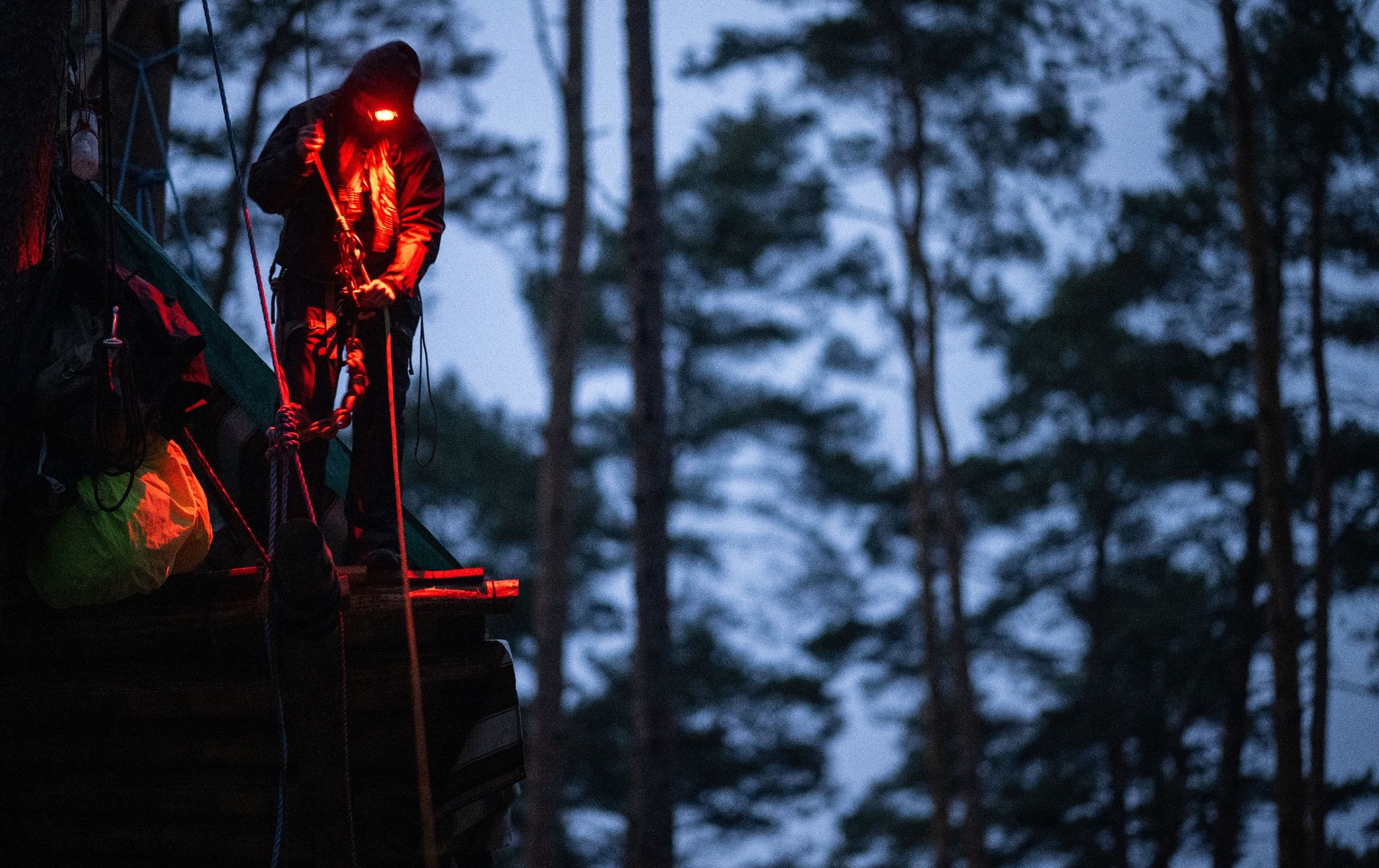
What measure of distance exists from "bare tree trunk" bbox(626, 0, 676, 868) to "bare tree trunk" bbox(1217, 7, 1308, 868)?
14.3 feet

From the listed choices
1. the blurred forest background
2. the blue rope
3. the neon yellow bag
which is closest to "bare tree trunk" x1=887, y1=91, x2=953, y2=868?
the blurred forest background

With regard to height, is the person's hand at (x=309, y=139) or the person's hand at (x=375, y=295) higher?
the person's hand at (x=309, y=139)

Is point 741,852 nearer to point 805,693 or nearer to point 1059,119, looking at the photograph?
point 805,693

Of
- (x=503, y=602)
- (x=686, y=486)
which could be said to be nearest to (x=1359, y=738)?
(x=686, y=486)

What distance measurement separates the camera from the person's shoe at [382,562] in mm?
4500

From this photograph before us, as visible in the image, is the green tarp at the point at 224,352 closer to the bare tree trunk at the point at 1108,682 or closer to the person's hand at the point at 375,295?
the person's hand at the point at 375,295

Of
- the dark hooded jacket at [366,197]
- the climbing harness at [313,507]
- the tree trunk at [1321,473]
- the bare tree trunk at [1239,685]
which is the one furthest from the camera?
the bare tree trunk at [1239,685]

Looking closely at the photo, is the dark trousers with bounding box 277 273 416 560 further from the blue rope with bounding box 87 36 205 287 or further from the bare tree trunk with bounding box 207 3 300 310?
the bare tree trunk with bounding box 207 3 300 310

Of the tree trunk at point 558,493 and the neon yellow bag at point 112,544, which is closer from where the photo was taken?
the neon yellow bag at point 112,544

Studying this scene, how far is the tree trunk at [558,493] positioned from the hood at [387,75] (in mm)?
6677

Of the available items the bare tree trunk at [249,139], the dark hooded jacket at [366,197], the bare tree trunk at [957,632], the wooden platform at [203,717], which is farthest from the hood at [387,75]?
the bare tree trunk at [957,632]

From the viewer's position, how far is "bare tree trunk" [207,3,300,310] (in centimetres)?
1189

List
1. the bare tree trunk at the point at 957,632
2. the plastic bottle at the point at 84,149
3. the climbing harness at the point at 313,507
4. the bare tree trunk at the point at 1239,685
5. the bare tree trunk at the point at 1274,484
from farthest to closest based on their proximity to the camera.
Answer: the bare tree trunk at the point at 957,632, the bare tree trunk at the point at 1239,685, the bare tree trunk at the point at 1274,484, the plastic bottle at the point at 84,149, the climbing harness at the point at 313,507

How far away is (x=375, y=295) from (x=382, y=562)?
0.97m
